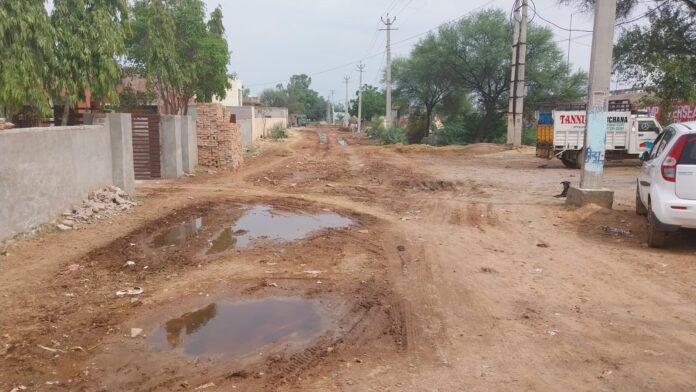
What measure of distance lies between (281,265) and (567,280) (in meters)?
3.35

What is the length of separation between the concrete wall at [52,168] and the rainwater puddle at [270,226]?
104 inches

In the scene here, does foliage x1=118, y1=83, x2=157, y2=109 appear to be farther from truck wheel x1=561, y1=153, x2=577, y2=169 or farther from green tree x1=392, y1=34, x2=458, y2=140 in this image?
green tree x1=392, y1=34, x2=458, y2=140

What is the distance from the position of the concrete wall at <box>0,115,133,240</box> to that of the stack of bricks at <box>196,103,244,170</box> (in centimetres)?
605

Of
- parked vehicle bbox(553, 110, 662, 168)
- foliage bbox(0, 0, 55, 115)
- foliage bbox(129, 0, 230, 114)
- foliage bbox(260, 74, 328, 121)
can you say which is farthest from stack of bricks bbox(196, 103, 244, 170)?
foliage bbox(260, 74, 328, 121)

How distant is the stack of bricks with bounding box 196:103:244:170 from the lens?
692 inches

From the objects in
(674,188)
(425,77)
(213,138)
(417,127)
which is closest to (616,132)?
(674,188)

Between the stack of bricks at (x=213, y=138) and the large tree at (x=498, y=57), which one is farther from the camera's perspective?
the large tree at (x=498, y=57)

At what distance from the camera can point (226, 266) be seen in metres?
6.70

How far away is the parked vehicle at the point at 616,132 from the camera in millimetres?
19453

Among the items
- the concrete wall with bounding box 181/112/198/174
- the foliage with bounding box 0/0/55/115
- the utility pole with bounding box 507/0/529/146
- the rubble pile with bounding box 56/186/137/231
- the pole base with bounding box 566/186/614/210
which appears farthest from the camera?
the utility pole with bounding box 507/0/529/146

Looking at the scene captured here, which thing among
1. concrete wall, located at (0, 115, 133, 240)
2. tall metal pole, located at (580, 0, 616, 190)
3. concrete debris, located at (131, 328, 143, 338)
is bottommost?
concrete debris, located at (131, 328, 143, 338)

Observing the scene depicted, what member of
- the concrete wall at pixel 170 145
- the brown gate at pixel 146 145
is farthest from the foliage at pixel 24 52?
the concrete wall at pixel 170 145

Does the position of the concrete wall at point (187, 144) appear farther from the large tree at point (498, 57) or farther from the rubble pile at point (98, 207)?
the large tree at point (498, 57)

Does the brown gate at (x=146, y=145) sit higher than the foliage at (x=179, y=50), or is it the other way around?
the foliage at (x=179, y=50)
